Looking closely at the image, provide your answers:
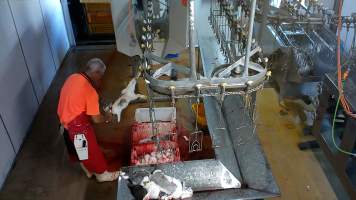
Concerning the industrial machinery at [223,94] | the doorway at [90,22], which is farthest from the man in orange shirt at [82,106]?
the doorway at [90,22]

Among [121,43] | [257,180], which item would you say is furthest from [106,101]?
[257,180]

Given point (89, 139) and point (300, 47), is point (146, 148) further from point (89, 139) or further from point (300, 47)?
point (300, 47)

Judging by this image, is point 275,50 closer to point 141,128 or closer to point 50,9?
point 141,128

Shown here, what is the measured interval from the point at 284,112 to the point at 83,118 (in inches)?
77.4

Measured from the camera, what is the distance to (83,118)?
229 cm

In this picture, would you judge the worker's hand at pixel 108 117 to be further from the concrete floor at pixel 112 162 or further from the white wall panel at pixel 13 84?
the white wall panel at pixel 13 84

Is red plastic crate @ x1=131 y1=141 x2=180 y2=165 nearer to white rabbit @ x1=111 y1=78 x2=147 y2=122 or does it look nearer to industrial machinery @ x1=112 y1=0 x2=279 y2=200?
industrial machinery @ x1=112 y1=0 x2=279 y2=200

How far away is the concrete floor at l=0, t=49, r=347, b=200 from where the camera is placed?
246 cm

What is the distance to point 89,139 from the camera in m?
2.32

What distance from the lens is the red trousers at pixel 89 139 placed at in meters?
2.27

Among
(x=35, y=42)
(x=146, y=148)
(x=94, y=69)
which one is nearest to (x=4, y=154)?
(x=94, y=69)

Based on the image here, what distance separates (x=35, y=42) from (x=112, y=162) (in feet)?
5.68

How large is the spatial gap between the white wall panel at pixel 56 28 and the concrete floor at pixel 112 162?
97 cm

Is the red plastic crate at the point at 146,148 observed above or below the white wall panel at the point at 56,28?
below
